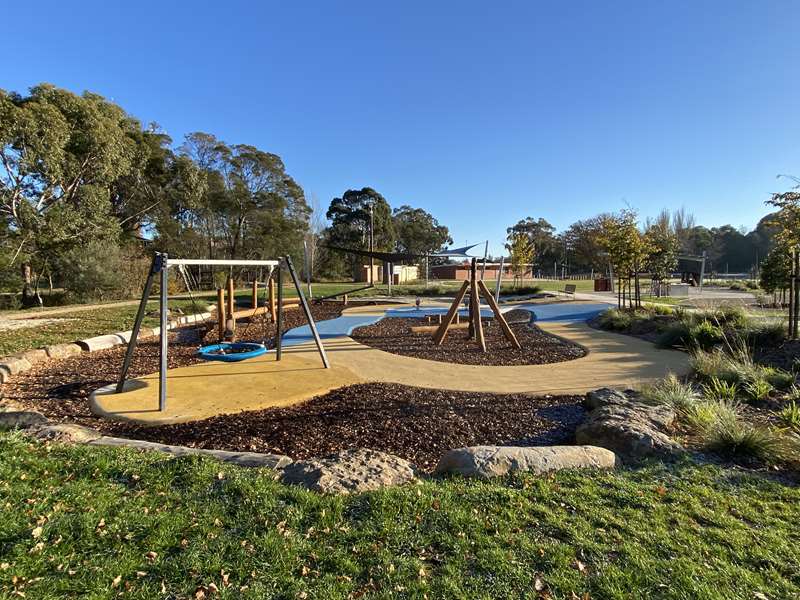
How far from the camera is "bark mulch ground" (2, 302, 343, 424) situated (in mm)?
5031

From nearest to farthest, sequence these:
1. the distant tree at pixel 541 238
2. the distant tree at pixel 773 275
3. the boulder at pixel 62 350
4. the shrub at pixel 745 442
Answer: the shrub at pixel 745 442
the boulder at pixel 62 350
the distant tree at pixel 773 275
the distant tree at pixel 541 238

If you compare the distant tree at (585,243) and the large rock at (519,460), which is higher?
the distant tree at (585,243)

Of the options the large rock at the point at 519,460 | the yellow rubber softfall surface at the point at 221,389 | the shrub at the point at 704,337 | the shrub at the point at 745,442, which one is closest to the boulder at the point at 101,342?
the yellow rubber softfall surface at the point at 221,389

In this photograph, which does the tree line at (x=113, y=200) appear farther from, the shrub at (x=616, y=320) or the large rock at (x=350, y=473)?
the large rock at (x=350, y=473)

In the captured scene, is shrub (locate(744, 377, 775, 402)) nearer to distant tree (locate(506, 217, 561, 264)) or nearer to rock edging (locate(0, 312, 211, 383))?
rock edging (locate(0, 312, 211, 383))

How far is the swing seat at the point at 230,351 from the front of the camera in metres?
7.09

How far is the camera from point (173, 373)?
653 centimetres

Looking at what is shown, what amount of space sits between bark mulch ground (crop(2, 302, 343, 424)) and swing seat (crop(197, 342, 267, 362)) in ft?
1.00

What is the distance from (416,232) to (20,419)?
210 ft

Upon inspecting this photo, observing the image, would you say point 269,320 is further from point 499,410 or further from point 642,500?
point 642,500

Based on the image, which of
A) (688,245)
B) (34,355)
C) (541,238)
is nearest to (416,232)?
(541,238)

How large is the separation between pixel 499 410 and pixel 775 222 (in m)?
6.32

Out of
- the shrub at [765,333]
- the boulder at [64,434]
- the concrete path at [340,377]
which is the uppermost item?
the shrub at [765,333]

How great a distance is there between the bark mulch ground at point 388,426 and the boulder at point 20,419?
0.57 metres
